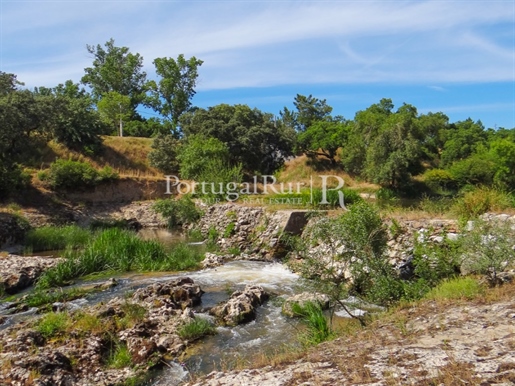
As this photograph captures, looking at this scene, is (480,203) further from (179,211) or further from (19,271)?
(179,211)

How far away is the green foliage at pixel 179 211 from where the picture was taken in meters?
23.6

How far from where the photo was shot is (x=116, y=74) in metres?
51.2

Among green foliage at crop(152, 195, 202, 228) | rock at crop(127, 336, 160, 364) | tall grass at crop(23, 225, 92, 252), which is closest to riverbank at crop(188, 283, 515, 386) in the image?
rock at crop(127, 336, 160, 364)

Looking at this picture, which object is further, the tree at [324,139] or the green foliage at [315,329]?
the tree at [324,139]

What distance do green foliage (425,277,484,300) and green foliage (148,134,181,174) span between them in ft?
101

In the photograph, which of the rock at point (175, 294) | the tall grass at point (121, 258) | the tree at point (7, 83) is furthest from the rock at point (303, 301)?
the tree at point (7, 83)

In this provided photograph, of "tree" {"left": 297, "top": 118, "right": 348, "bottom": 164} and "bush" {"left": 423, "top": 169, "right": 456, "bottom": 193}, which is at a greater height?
"tree" {"left": 297, "top": 118, "right": 348, "bottom": 164}

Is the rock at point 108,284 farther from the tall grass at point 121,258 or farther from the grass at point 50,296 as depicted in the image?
the tall grass at point 121,258

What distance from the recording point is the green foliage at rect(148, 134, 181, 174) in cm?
3678

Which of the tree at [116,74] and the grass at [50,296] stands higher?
the tree at [116,74]

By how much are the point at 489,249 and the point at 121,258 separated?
1112cm

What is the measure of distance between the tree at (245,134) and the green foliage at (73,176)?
995 centimetres

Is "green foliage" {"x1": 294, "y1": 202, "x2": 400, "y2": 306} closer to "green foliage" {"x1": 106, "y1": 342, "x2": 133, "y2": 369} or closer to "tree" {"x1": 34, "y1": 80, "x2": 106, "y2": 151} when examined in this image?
"green foliage" {"x1": 106, "y1": 342, "x2": 133, "y2": 369}

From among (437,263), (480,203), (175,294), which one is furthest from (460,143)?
(175,294)
